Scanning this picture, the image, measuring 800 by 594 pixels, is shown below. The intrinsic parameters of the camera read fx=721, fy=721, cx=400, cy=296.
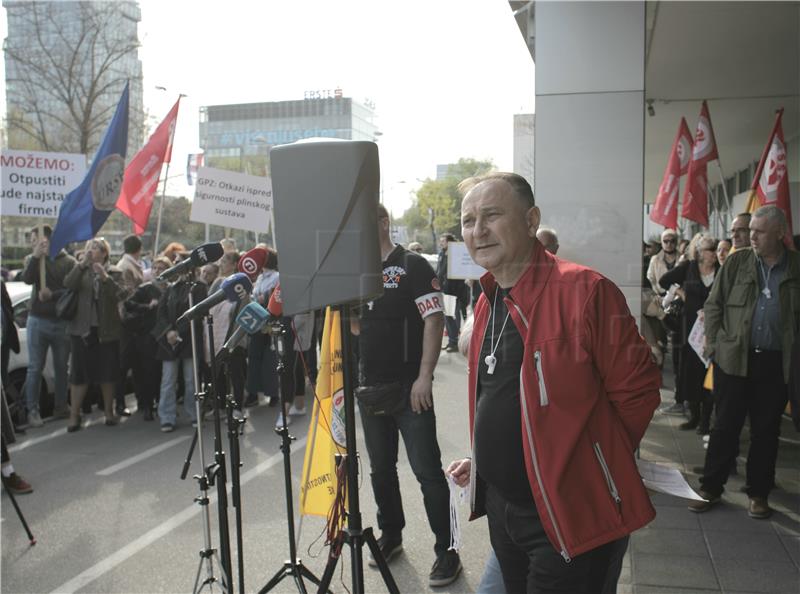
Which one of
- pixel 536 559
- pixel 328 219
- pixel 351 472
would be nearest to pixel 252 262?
pixel 328 219

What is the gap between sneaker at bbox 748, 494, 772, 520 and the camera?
4.65 meters

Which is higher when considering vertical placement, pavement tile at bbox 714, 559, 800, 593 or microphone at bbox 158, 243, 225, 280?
microphone at bbox 158, 243, 225, 280

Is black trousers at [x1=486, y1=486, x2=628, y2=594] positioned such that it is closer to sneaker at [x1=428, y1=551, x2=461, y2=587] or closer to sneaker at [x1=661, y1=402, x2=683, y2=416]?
sneaker at [x1=428, y1=551, x2=461, y2=587]

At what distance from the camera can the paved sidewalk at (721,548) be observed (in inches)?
148

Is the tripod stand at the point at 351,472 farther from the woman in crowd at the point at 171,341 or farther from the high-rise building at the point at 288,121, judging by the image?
the woman in crowd at the point at 171,341

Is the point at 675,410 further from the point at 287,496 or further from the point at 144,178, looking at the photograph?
the point at 144,178

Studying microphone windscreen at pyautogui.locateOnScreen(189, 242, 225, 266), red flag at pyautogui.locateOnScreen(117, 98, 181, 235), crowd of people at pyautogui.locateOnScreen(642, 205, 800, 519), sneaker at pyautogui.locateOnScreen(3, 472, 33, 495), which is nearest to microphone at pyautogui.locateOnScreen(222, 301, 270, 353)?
microphone windscreen at pyautogui.locateOnScreen(189, 242, 225, 266)

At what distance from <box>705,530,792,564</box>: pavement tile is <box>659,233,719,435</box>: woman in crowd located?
99.0 inches

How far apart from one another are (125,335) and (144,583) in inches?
192

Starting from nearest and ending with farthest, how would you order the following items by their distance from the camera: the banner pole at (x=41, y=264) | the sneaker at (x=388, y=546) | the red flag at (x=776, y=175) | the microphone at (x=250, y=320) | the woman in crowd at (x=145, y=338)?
the microphone at (x=250, y=320), the sneaker at (x=388, y=546), the banner pole at (x=41, y=264), the red flag at (x=776, y=175), the woman in crowd at (x=145, y=338)

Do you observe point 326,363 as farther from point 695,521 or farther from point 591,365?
point 695,521

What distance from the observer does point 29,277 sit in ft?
25.8

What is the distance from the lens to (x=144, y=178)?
10156 millimetres

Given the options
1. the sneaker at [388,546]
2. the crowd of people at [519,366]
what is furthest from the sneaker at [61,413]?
the sneaker at [388,546]
